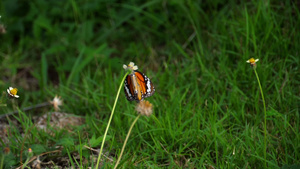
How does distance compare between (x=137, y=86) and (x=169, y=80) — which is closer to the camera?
(x=137, y=86)

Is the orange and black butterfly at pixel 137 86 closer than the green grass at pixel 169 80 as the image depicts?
Yes

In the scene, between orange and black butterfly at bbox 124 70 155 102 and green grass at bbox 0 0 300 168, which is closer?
orange and black butterfly at bbox 124 70 155 102

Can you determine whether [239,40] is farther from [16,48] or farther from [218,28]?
[16,48]

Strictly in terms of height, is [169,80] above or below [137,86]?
above
